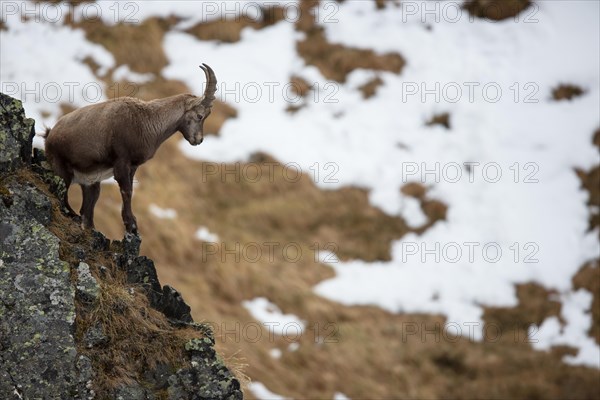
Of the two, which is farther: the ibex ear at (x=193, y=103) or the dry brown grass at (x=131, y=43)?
the dry brown grass at (x=131, y=43)

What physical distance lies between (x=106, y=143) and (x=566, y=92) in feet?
76.2

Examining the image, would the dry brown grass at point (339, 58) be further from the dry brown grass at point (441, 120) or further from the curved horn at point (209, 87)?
the curved horn at point (209, 87)

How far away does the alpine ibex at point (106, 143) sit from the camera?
11922mm

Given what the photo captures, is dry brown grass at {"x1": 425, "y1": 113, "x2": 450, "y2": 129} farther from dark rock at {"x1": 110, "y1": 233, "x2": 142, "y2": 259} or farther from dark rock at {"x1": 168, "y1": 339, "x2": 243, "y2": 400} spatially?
dark rock at {"x1": 168, "y1": 339, "x2": 243, "y2": 400}

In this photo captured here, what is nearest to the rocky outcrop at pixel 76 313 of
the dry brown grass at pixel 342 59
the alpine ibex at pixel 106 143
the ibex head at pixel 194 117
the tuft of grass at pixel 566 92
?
the alpine ibex at pixel 106 143

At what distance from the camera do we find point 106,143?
11953 mm

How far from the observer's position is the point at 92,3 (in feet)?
102

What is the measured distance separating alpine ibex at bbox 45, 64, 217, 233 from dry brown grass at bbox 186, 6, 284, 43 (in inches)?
778

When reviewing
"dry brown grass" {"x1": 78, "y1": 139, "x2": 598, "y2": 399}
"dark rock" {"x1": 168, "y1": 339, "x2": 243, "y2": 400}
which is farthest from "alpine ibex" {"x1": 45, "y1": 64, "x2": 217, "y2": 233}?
"dry brown grass" {"x1": 78, "y1": 139, "x2": 598, "y2": 399}

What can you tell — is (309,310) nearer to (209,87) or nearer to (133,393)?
(209,87)

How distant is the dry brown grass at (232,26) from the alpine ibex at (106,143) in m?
19.8

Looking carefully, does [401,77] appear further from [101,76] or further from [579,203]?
[101,76]

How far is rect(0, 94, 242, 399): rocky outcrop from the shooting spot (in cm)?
973

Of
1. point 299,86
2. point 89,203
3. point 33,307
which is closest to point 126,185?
point 89,203
